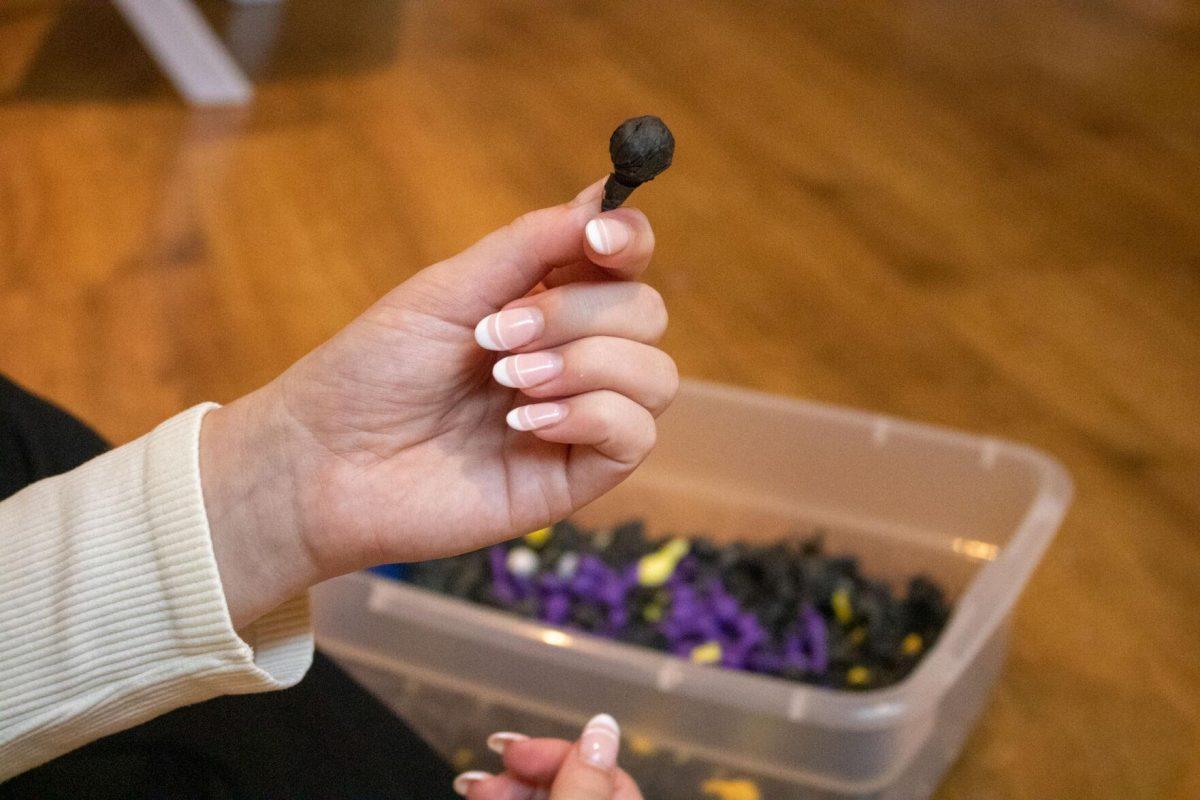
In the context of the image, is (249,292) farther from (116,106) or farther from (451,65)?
(451,65)

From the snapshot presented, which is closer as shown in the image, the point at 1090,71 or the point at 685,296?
the point at 685,296

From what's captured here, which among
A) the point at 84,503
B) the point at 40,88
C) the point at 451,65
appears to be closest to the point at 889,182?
the point at 451,65

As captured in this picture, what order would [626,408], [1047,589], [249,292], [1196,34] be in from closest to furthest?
[626,408] → [1047,589] → [249,292] → [1196,34]

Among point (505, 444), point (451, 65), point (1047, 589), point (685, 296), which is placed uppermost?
point (505, 444)

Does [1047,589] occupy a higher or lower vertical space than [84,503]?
lower

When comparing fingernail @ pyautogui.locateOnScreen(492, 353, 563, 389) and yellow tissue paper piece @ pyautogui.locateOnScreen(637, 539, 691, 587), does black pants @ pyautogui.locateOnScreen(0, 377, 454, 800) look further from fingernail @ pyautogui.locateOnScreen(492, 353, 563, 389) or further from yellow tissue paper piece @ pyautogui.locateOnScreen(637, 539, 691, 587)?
yellow tissue paper piece @ pyautogui.locateOnScreen(637, 539, 691, 587)

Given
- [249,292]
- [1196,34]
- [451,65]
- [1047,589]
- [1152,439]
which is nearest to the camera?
[1047,589]
